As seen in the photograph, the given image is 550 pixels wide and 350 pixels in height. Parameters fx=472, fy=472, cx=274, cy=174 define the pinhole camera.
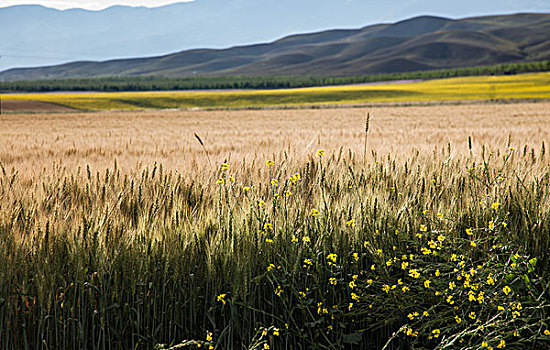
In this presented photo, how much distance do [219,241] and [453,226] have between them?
139 cm

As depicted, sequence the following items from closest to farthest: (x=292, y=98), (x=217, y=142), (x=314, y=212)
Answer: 1. (x=314, y=212)
2. (x=217, y=142)
3. (x=292, y=98)

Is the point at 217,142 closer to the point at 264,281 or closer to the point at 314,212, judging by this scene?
the point at 314,212

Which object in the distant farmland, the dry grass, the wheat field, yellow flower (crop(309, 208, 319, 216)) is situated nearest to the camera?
the wheat field

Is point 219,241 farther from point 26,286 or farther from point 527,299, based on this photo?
point 527,299

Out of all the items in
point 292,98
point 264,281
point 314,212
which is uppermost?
point 292,98

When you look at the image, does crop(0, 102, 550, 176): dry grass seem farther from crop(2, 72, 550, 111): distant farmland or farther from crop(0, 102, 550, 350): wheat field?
crop(2, 72, 550, 111): distant farmland

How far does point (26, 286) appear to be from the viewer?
7.30ft

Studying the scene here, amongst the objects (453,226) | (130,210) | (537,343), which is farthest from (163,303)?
(537,343)

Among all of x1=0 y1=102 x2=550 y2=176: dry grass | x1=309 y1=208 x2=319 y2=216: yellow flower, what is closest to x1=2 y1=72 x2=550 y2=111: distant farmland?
x1=0 y1=102 x2=550 y2=176: dry grass

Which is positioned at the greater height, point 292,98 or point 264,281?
point 292,98

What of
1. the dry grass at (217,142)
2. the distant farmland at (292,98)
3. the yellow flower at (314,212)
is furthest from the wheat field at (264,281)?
the distant farmland at (292,98)

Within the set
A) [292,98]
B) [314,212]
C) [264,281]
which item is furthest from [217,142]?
[292,98]

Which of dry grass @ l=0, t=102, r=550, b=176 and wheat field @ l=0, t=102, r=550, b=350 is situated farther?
dry grass @ l=0, t=102, r=550, b=176

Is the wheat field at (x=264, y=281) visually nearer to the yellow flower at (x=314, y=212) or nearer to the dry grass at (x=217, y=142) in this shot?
the yellow flower at (x=314, y=212)
